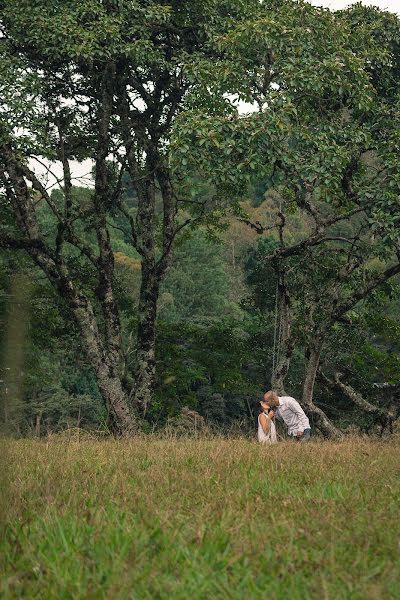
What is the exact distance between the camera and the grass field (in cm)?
411

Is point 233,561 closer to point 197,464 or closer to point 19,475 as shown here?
point 19,475

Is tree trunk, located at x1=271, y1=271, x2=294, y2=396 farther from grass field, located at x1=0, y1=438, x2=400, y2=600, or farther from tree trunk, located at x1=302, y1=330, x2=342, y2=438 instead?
grass field, located at x1=0, y1=438, x2=400, y2=600

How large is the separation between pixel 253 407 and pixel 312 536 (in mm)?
28868

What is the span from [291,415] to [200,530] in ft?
35.7

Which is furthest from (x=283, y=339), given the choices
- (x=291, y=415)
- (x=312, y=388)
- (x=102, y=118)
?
(x=102, y=118)

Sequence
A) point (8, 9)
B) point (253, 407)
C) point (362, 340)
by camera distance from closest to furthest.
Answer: point (8, 9)
point (362, 340)
point (253, 407)

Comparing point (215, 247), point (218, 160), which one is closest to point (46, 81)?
point (218, 160)

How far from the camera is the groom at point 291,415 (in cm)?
1529

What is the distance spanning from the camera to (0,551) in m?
4.76

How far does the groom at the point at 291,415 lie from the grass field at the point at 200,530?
21.1ft

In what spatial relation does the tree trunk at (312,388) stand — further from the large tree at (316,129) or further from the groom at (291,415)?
the groom at (291,415)

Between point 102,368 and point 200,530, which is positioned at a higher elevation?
point 200,530

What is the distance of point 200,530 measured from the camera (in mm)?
4934

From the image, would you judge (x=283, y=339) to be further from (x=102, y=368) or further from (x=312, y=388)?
(x=102, y=368)
